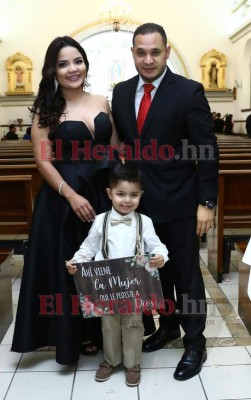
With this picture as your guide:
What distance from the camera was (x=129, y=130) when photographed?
7.67ft

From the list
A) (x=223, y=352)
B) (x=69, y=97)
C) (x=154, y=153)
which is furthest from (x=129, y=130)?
(x=223, y=352)

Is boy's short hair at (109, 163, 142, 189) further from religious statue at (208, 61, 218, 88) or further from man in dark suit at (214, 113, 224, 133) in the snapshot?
religious statue at (208, 61, 218, 88)

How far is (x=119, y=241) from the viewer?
2246 millimetres

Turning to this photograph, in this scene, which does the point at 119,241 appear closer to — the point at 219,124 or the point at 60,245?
the point at 60,245

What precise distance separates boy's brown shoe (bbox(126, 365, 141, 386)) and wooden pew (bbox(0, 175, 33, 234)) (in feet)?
5.54

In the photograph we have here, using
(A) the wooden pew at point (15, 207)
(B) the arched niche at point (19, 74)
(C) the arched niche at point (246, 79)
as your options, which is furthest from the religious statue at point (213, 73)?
(A) the wooden pew at point (15, 207)

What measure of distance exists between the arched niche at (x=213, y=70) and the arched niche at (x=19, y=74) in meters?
5.49

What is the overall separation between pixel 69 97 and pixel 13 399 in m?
1.53

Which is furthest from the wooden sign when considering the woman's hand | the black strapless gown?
the black strapless gown

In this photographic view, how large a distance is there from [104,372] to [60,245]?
0.69 m

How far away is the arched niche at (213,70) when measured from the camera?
14781 mm

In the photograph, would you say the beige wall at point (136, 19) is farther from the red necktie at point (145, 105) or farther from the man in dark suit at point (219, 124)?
the red necktie at point (145, 105)

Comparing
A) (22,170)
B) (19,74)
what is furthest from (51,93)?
(19,74)

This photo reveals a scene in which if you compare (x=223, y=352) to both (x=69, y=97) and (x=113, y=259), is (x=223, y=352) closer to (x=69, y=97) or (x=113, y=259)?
(x=113, y=259)
